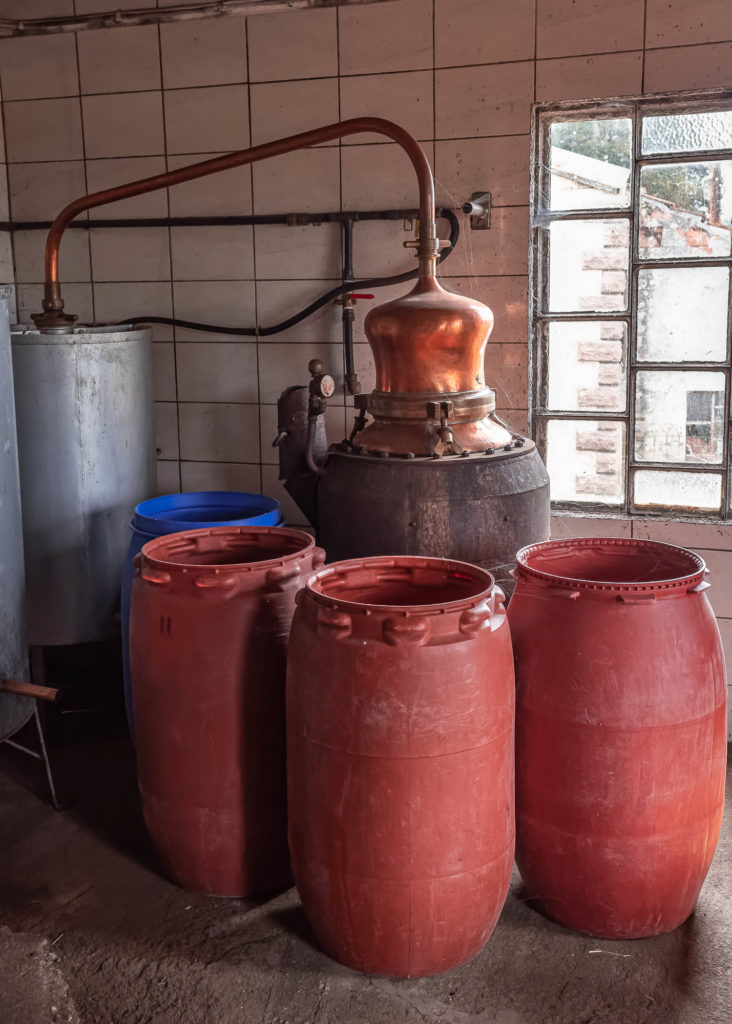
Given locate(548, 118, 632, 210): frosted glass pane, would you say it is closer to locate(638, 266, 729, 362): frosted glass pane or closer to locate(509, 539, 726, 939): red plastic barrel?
locate(638, 266, 729, 362): frosted glass pane

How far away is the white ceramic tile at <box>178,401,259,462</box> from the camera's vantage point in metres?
3.34

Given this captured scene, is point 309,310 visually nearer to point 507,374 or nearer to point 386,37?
point 507,374

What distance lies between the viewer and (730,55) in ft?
8.85

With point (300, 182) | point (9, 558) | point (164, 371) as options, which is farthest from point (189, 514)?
point (300, 182)

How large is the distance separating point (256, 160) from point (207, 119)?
42 centimetres

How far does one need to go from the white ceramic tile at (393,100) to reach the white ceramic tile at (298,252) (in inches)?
12.4

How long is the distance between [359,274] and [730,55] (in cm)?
123

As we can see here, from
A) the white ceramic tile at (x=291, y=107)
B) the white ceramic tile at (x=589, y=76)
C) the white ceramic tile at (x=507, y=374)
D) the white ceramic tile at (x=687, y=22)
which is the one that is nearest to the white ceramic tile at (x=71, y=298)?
the white ceramic tile at (x=291, y=107)

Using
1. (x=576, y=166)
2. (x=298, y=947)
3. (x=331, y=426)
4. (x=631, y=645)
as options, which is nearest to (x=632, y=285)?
(x=576, y=166)

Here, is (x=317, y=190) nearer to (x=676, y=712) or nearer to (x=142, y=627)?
(x=142, y=627)

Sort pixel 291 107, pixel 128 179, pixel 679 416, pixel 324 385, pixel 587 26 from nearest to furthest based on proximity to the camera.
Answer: pixel 324 385 < pixel 587 26 < pixel 679 416 < pixel 291 107 < pixel 128 179

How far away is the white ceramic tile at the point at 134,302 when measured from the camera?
3.36 meters

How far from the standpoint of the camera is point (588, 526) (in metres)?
3.07

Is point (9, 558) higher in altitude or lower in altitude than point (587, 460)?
lower
